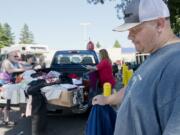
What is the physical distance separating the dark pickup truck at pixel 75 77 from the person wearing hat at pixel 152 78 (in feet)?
19.0

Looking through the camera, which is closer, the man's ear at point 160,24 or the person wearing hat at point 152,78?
the person wearing hat at point 152,78

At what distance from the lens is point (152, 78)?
2064 millimetres

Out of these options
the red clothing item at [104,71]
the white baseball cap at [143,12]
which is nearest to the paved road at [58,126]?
the red clothing item at [104,71]

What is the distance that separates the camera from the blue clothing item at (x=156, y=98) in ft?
6.42

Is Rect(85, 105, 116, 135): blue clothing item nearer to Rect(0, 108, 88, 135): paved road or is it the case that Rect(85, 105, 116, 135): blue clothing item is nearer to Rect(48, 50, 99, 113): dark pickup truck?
Rect(48, 50, 99, 113): dark pickup truck

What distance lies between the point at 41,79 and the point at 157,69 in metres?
6.11

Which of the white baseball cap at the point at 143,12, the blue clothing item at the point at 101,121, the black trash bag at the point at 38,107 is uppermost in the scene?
the white baseball cap at the point at 143,12

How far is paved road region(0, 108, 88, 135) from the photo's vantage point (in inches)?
352

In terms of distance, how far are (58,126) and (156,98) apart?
793 centimetres

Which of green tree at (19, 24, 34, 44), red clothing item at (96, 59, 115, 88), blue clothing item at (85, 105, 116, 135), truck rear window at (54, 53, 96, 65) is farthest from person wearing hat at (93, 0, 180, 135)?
green tree at (19, 24, 34, 44)

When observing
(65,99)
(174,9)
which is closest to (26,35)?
(174,9)

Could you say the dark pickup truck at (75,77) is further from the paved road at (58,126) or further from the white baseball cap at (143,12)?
the white baseball cap at (143,12)

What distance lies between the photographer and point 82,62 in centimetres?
1268

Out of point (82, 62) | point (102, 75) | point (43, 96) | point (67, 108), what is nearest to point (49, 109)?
point (67, 108)
